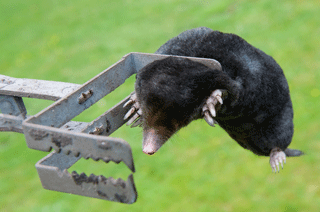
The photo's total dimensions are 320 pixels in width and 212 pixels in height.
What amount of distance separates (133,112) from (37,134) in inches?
16.9

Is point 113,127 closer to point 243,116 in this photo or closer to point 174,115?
point 174,115

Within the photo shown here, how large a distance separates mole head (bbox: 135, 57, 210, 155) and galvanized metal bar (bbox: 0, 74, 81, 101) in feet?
0.98

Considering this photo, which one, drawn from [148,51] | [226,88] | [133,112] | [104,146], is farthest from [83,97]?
[148,51]

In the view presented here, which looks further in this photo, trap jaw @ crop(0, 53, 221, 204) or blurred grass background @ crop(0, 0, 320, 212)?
blurred grass background @ crop(0, 0, 320, 212)

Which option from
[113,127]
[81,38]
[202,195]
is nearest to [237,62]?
[113,127]

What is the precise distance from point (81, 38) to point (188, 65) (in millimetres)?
5780

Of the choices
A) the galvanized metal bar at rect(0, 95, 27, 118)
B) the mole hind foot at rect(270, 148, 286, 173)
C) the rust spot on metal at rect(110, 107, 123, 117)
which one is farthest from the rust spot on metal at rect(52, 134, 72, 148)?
the mole hind foot at rect(270, 148, 286, 173)

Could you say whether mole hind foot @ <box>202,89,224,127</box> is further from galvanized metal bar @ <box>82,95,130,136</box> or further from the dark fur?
galvanized metal bar @ <box>82,95,130,136</box>

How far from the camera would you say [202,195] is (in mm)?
3889

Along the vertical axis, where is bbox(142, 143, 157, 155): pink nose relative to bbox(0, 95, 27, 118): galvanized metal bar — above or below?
below

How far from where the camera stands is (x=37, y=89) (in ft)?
4.84

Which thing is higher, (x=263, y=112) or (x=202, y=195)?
(x=263, y=112)

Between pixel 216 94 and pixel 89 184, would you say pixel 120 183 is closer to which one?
pixel 89 184

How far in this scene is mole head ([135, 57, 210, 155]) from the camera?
1.26 metres
